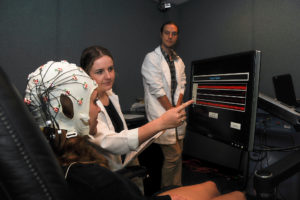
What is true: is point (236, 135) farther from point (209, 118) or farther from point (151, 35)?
point (151, 35)

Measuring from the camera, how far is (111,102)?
147 cm

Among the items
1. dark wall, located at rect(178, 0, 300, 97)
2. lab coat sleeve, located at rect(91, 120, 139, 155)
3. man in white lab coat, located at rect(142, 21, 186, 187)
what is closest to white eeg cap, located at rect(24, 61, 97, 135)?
lab coat sleeve, located at rect(91, 120, 139, 155)

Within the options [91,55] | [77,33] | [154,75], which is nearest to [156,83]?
[154,75]

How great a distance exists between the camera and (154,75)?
227 centimetres

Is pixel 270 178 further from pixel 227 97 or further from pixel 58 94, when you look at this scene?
pixel 58 94

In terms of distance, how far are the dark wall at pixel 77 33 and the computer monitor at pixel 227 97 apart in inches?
70.1

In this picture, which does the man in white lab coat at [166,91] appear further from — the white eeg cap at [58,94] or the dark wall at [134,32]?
the white eeg cap at [58,94]

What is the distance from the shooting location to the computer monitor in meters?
0.85

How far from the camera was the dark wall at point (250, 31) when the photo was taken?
91.2 inches

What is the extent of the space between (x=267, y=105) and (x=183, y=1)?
9.57ft

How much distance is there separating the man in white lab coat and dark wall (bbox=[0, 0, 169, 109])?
0.70m

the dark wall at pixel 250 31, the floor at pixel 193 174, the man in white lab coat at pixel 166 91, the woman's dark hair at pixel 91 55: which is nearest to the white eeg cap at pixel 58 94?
the woman's dark hair at pixel 91 55

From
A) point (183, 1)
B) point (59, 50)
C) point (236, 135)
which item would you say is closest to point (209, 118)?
point (236, 135)

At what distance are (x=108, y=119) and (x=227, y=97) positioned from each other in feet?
2.37
